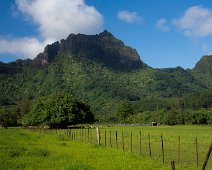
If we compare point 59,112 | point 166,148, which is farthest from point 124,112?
point 166,148

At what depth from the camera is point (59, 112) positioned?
10850 centimetres

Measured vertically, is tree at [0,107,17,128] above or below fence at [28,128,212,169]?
above

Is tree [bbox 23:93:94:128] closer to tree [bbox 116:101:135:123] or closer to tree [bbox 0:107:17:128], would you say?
tree [bbox 0:107:17:128]

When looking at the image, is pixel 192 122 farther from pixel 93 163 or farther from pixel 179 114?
pixel 93 163

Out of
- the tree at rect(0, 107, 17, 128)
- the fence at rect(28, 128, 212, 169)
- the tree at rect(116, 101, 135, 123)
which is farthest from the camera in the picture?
the tree at rect(116, 101, 135, 123)

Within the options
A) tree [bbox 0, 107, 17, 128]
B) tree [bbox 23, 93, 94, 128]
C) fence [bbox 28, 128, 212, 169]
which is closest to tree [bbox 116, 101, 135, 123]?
tree [bbox 0, 107, 17, 128]

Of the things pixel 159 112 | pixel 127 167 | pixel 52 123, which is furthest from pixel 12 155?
pixel 159 112

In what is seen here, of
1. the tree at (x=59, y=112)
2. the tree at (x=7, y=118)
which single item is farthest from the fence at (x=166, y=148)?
the tree at (x=7, y=118)

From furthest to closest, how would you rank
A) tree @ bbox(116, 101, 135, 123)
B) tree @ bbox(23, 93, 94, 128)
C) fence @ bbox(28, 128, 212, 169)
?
1. tree @ bbox(116, 101, 135, 123)
2. tree @ bbox(23, 93, 94, 128)
3. fence @ bbox(28, 128, 212, 169)

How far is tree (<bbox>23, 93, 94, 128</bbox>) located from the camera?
108375 mm

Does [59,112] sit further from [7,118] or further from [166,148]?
[166,148]

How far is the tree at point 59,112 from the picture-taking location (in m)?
108

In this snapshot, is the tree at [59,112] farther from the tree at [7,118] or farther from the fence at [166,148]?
the fence at [166,148]

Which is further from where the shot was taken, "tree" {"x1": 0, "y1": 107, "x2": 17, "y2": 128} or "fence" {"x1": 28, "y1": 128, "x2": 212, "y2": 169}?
"tree" {"x1": 0, "y1": 107, "x2": 17, "y2": 128}
